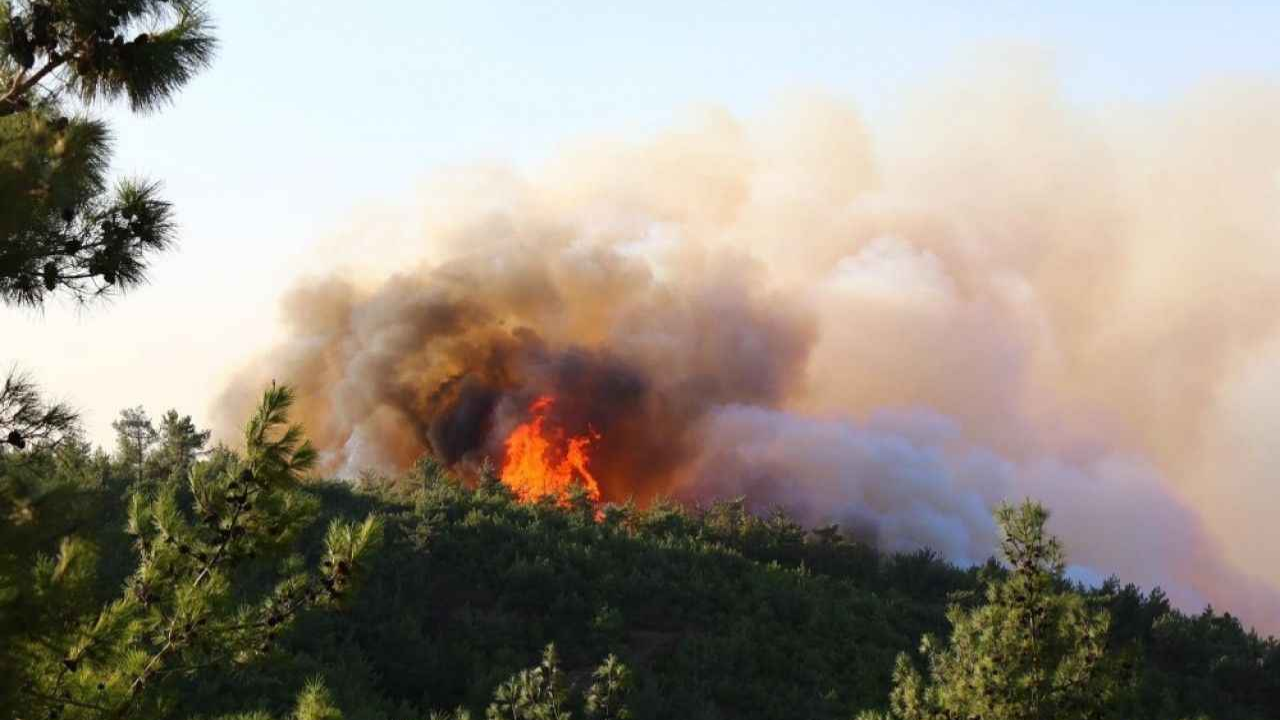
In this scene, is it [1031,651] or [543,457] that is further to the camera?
[543,457]

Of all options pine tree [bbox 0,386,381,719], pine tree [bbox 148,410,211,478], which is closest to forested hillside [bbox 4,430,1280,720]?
pine tree [bbox 148,410,211,478]

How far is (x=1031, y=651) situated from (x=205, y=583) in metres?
9.80

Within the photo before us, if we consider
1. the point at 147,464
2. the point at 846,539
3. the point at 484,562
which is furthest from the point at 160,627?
the point at 846,539

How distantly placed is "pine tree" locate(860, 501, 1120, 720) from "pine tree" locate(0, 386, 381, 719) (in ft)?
24.4

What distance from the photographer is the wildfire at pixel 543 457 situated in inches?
2376

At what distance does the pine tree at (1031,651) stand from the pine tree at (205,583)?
7441 mm

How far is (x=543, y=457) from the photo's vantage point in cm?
6153

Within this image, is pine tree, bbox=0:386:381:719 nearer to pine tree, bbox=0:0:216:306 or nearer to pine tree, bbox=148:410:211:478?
Answer: pine tree, bbox=0:0:216:306

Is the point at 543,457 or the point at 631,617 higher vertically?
the point at 543,457

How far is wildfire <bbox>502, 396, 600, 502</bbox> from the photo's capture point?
60.3 meters

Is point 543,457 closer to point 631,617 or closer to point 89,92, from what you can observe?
point 631,617

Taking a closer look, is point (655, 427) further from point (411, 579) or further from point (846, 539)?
point (411, 579)

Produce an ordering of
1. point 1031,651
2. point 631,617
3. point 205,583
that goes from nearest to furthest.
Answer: point 205,583
point 1031,651
point 631,617

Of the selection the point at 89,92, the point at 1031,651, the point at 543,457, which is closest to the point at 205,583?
the point at 89,92
